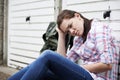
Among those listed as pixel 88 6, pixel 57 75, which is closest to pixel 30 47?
pixel 88 6

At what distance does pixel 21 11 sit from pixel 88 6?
2.32 metres

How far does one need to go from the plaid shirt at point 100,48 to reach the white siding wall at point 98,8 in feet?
2.02

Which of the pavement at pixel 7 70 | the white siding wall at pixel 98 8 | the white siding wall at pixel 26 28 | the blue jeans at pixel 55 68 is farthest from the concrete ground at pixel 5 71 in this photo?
the blue jeans at pixel 55 68

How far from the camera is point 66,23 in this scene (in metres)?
2.80

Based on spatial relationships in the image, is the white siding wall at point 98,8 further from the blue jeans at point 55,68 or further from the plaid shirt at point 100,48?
the blue jeans at point 55,68

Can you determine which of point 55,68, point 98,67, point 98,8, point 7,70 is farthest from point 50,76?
point 7,70

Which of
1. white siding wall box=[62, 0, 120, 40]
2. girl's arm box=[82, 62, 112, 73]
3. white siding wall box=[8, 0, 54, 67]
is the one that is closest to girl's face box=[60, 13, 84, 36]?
girl's arm box=[82, 62, 112, 73]

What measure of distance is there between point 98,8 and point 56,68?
169 cm

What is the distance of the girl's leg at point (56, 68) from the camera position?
Answer: 2.46 metres

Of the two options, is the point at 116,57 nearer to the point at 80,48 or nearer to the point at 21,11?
the point at 80,48

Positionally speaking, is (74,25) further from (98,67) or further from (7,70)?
(7,70)

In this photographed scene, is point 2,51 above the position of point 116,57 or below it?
below

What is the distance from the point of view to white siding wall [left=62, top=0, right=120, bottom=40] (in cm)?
359

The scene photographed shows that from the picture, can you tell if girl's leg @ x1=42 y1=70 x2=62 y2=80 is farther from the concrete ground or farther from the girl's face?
the concrete ground
